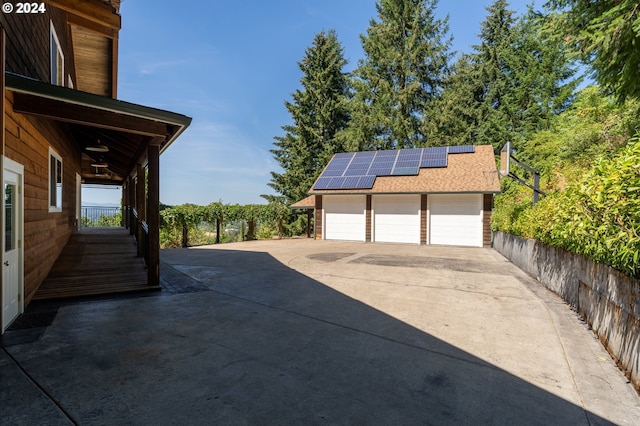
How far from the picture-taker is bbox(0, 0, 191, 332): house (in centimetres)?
422

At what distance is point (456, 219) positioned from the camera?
50.6 feet

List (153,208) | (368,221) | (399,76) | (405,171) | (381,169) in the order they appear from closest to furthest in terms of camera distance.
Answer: (153,208), (368,221), (405,171), (381,169), (399,76)

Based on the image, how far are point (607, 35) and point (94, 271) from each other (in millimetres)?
11263

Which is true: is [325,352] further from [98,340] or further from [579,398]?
[98,340]

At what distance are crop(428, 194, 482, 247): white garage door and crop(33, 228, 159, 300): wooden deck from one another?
12.9 metres

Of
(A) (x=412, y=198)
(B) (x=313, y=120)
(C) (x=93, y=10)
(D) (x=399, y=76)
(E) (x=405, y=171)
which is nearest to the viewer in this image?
(C) (x=93, y=10)

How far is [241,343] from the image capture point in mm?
3629

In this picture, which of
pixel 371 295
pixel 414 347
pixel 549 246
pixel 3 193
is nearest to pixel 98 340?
pixel 3 193

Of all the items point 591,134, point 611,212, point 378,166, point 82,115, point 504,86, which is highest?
point 504,86

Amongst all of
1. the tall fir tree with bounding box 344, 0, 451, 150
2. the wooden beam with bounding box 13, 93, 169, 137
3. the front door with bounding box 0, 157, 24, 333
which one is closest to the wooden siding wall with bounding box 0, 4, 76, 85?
the wooden beam with bounding box 13, 93, 169, 137

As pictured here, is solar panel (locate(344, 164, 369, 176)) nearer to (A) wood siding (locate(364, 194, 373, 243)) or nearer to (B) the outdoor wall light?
(A) wood siding (locate(364, 194, 373, 243))

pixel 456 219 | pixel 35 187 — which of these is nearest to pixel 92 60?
pixel 35 187

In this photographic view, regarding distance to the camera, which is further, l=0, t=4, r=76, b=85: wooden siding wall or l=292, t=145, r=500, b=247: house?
l=292, t=145, r=500, b=247: house

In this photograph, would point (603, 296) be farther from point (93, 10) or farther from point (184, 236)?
point (184, 236)
